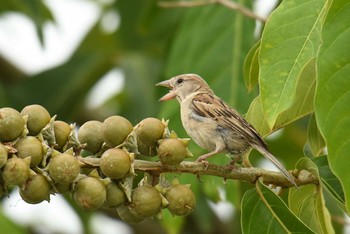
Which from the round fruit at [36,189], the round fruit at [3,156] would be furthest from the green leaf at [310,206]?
the round fruit at [3,156]

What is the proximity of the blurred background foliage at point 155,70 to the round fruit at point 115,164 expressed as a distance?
1865mm

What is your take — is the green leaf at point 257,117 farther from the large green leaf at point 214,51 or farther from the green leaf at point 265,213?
the large green leaf at point 214,51

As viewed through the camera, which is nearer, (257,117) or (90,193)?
(90,193)

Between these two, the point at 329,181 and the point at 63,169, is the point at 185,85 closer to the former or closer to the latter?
the point at 329,181

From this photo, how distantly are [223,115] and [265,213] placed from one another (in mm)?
834

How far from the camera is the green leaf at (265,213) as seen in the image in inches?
138

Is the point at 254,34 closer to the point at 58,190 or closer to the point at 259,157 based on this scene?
the point at 259,157

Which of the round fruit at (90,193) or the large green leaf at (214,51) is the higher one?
the large green leaf at (214,51)

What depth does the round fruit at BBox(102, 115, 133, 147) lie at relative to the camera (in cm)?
330

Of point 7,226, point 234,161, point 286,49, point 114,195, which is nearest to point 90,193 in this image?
point 114,195

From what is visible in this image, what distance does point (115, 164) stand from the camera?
10.4 feet

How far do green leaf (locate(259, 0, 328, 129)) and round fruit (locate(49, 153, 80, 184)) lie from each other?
27.8 inches

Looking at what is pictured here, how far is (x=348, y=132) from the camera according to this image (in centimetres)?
310

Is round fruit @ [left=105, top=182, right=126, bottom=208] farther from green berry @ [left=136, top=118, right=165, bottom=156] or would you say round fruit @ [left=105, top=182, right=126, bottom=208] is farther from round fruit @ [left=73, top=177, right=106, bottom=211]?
green berry @ [left=136, top=118, right=165, bottom=156]
